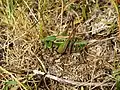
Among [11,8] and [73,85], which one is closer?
[73,85]

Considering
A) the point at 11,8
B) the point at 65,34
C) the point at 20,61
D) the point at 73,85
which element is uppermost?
the point at 11,8

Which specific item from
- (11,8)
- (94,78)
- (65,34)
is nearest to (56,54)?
(65,34)

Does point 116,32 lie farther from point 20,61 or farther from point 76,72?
point 20,61

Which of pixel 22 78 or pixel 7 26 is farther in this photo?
pixel 7 26

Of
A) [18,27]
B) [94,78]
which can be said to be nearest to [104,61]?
[94,78]

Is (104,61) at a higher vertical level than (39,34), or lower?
lower

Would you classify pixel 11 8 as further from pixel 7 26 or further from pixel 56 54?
pixel 56 54
